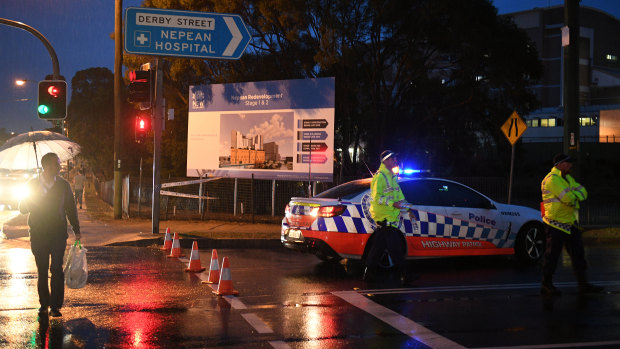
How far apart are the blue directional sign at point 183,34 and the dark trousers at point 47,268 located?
832 cm

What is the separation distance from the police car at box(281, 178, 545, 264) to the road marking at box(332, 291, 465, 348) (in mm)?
1677

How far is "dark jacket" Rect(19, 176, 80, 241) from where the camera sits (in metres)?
7.11

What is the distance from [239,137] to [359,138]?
8.66 m

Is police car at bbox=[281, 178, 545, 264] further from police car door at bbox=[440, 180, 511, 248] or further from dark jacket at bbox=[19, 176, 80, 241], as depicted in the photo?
dark jacket at bbox=[19, 176, 80, 241]

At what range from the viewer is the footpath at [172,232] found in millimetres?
14695

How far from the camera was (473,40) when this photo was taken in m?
23.7

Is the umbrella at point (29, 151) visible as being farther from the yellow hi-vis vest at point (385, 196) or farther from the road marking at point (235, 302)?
the yellow hi-vis vest at point (385, 196)

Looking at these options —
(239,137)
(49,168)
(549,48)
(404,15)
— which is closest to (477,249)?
(49,168)

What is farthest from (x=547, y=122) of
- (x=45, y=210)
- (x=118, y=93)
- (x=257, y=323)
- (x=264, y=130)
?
(x=45, y=210)

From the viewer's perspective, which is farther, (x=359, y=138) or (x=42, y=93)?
(x=359, y=138)

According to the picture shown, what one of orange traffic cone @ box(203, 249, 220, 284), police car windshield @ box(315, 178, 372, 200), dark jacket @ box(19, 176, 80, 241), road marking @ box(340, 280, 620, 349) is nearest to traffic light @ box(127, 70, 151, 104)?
police car windshield @ box(315, 178, 372, 200)

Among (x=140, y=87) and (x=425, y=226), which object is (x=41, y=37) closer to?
(x=140, y=87)

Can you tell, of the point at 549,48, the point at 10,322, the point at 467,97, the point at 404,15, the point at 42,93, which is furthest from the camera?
the point at 549,48

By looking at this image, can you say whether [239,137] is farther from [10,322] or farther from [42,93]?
[10,322]
